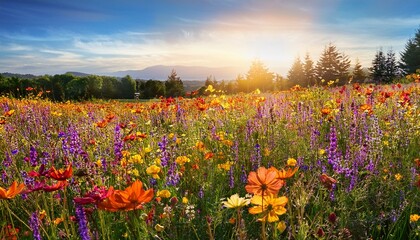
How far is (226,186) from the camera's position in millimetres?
2930

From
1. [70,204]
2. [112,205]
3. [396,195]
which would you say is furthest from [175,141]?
[112,205]

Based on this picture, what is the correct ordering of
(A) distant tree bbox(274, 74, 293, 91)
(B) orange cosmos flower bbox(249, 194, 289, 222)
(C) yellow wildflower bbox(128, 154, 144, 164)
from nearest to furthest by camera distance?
(B) orange cosmos flower bbox(249, 194, 289, 222), (C) yellow wildflower bbox(128, 154, 144, 164), (A) distant tree bbox(274, 74, 293, 91)

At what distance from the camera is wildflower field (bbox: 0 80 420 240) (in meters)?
1.46

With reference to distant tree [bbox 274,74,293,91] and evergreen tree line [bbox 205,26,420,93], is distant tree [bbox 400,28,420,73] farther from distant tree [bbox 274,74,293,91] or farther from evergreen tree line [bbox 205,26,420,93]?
distant tree [bbox 274,74,293,91]

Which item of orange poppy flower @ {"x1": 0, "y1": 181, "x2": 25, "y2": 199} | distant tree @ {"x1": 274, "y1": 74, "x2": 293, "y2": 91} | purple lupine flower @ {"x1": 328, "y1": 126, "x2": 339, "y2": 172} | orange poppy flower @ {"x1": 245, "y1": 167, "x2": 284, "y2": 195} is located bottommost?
purple lupine flower @ {"x1": 328, "y1": 126, "x2": 339, "y2": 172}

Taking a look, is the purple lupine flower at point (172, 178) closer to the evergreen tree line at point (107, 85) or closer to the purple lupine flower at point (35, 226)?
the purple lupine flower at point (35, 226)

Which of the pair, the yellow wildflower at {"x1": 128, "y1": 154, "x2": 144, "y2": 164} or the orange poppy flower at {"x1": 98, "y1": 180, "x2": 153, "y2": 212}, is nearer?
the orange poppy flower at {"x1": 98, "y1": 180, "x2": 153, "y2": 212}

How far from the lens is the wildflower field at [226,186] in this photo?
4.78 feet

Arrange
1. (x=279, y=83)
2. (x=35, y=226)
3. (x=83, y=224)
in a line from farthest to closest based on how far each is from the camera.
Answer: (x=279, y=83), (x=35, y=226), (x=83, y=224)

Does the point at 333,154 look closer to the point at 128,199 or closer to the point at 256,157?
the point at 256,157

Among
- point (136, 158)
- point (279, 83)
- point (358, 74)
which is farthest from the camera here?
point (358, 74)

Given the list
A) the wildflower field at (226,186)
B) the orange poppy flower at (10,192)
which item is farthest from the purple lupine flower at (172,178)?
the orange poppy flower at (10,192)

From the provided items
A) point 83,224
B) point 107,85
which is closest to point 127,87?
point 107,85

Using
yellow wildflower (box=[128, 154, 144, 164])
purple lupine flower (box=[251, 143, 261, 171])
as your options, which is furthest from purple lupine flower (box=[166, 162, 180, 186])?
purple lupine flower (box=[251, 143, 261, 171])
